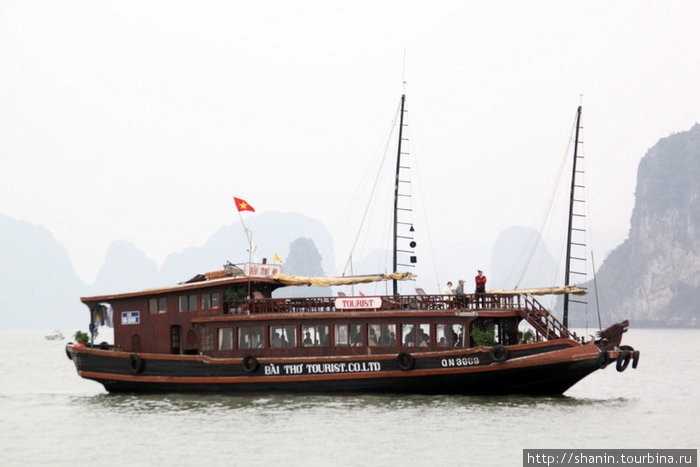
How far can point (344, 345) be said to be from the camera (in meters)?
27.1

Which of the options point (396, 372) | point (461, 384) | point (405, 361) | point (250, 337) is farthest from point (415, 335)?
point (250, 337)

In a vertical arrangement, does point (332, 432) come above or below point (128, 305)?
below

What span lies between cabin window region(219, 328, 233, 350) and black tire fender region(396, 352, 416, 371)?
202 inches

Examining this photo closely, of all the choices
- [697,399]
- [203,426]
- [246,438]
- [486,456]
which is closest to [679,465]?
[486,456]

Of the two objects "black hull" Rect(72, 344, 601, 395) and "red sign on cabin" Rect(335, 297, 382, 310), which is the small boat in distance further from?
"red sign on cabin" Rect(335, 297, 382, 310)

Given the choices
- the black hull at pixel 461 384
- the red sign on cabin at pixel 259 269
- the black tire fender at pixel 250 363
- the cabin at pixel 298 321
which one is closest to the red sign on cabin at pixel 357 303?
the cabin at pixel 298 321

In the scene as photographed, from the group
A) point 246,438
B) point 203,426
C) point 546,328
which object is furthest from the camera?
point 546,328

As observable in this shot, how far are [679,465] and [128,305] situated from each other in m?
17.7

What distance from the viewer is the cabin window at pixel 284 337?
90.1 ft

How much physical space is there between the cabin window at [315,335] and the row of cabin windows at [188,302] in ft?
10.0

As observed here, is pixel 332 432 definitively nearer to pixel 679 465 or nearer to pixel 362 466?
pixel 362 466

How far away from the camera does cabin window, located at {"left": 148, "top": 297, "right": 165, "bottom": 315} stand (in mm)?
29469

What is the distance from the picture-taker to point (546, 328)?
2584 centimetres

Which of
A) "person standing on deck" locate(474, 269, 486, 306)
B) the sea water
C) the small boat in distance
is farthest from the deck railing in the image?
the small boat in distance
